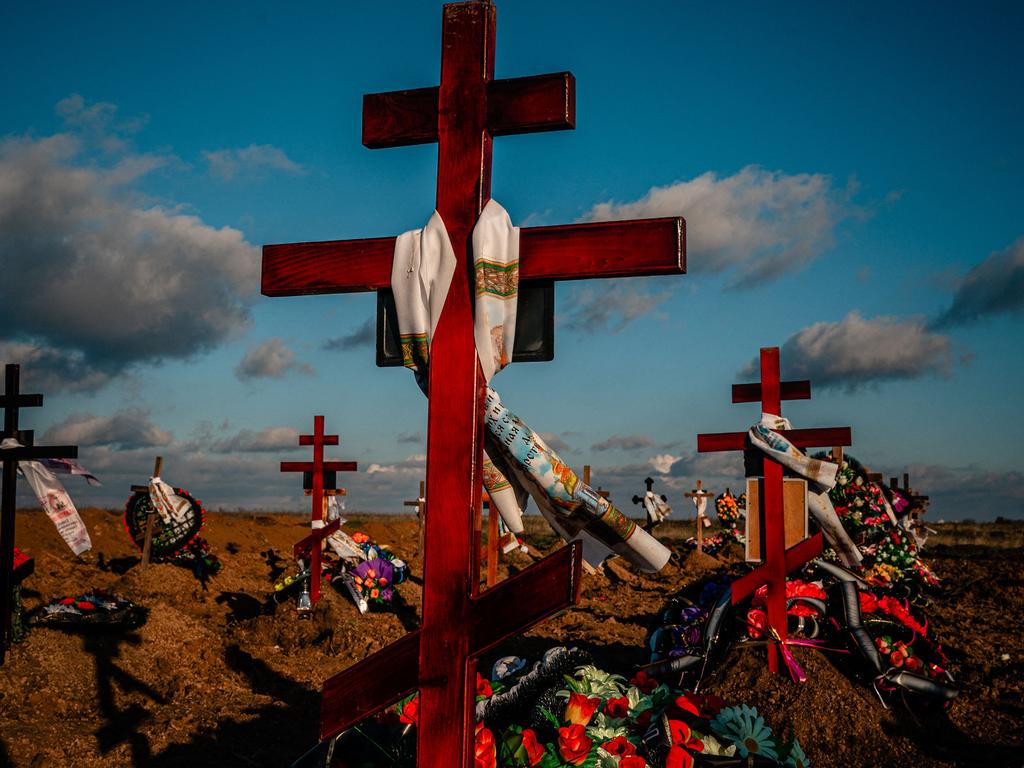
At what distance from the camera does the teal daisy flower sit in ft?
11.6

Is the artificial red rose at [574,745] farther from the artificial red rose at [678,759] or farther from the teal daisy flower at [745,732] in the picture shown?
the teal daisy flower at [745,732]

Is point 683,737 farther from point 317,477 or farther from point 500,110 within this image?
point 317,477

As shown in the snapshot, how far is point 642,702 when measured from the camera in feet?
12.8

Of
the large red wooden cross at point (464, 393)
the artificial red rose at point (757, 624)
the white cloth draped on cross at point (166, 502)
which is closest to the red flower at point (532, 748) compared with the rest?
the large red wooden cross at point (464, 393)

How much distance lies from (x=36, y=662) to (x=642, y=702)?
7820 millimetres

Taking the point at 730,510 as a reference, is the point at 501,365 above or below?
above

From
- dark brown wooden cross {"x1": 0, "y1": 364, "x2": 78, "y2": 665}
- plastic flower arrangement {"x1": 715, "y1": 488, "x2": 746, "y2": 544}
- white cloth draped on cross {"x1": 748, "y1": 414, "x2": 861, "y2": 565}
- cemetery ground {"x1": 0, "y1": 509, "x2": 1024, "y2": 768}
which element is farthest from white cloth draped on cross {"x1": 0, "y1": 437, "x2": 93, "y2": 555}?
plastic flower arrangement {"x1": 715, "y1": 488, "x2": 746, "y2": 544}

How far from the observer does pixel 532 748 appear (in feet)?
10.5

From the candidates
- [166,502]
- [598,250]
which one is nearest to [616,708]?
[598,250]

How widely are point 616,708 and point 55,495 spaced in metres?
8.45

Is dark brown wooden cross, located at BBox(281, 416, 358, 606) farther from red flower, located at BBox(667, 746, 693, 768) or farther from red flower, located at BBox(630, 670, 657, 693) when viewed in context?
red flower, located at BBox(667, 746, 693, 768)

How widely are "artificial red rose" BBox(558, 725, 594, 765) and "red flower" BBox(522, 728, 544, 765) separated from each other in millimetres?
76

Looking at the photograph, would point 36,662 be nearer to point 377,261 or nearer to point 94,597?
point 94,597

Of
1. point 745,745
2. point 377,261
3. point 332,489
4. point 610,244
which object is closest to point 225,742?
point 745,745
